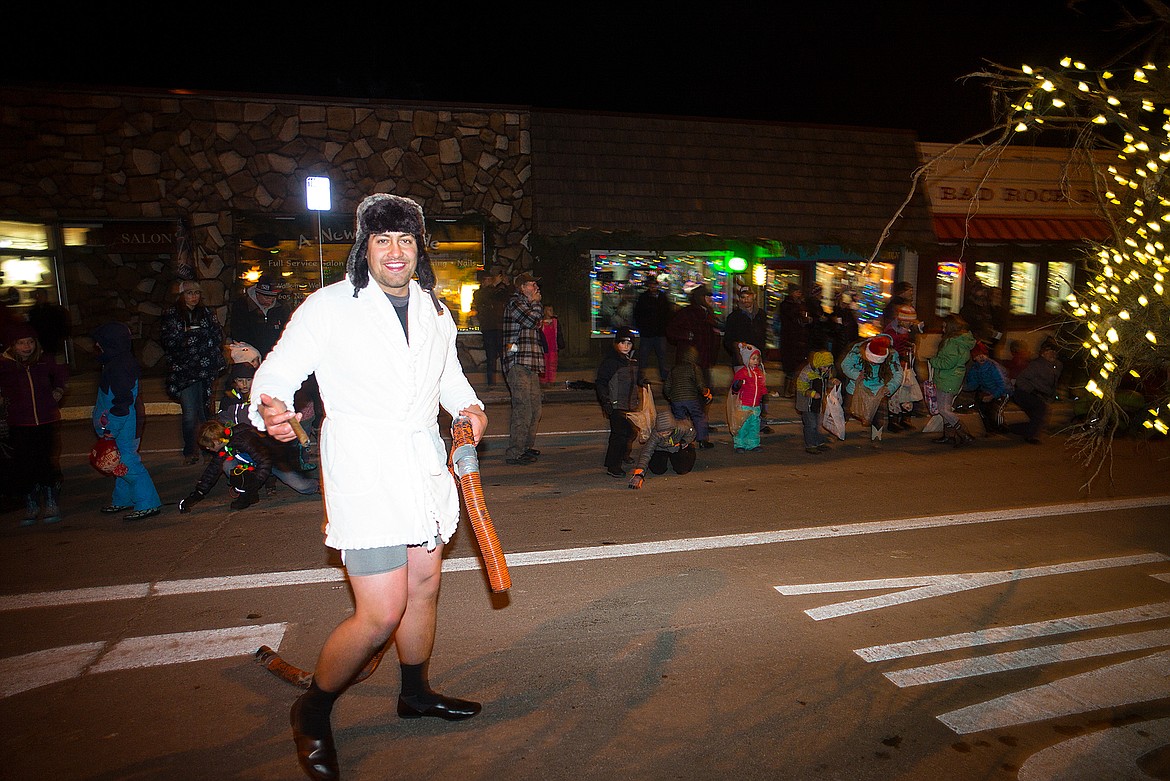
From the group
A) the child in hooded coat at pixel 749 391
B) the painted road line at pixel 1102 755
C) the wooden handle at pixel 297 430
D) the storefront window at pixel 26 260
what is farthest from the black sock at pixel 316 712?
the storefront window at pixel 26 260

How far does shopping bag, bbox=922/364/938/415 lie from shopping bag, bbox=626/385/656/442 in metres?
4.38

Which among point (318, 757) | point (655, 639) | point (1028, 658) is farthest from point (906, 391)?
point (318, 757)

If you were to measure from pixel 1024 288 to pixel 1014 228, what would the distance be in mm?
1874

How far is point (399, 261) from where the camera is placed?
10.6ft

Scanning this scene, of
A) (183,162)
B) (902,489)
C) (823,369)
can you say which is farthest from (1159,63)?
(183,162)

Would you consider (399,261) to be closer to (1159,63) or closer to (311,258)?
(1159,63)

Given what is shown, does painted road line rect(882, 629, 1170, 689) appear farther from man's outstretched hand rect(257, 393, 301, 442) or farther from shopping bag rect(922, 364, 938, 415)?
shopping bag rect(922, 364, 938, 415)

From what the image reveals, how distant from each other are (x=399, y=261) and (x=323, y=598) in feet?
9.01

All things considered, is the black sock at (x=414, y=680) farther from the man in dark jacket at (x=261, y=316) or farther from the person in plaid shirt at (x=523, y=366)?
the man in dark jacket at (x=261, y=316)

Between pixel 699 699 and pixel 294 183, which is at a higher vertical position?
pixel 294 183

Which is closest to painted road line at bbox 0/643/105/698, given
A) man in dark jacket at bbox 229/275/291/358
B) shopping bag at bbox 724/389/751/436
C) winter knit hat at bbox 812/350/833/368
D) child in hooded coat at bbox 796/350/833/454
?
man in dark jacket at bbox 229/275/291/358

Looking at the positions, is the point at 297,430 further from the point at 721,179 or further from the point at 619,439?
the point at 721,179

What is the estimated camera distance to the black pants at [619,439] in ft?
27.2

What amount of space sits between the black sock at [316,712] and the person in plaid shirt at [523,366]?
19.0 ft
